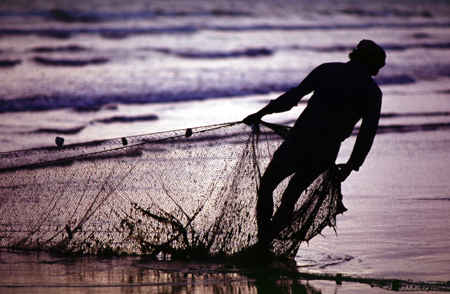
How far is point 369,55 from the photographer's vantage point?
7008mm

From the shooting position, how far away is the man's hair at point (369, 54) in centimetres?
699

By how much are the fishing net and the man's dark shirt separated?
1.60ft

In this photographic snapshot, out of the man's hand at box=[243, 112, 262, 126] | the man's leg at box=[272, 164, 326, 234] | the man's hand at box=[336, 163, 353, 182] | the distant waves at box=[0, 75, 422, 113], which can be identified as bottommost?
the man's leg at box=[272, 164, 326, 234]

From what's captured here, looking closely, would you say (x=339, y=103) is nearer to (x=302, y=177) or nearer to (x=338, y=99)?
(x=338, y=99)

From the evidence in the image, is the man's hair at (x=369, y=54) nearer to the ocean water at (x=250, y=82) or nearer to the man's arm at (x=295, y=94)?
the man's arm at (x=295, y=94)

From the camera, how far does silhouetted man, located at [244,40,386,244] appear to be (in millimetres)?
7016

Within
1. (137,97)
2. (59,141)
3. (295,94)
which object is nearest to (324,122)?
(295,94)

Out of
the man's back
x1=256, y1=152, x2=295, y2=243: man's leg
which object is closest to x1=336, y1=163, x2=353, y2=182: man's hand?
the man's back

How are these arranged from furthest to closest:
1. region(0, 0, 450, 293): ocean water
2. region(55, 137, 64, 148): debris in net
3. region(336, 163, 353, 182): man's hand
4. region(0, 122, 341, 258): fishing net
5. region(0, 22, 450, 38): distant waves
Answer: region(0, 22, 450, 38): distant waves, region(0, 0, 450, 293): ocean water, region(55, 137, 64, 148): debris in net, region(0, 122, 341, 258): fishing net, region(336, 163, 353, 182): man's hand

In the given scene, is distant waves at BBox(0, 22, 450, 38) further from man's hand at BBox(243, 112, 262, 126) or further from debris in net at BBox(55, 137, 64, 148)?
man's hand at BBox(243, 112, 262, 126)

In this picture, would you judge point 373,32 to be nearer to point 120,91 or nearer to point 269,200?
point 120,91

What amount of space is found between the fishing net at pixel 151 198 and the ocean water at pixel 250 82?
0.47 meters

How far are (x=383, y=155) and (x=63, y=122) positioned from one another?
5743 millimetres

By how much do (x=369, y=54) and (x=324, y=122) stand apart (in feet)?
2.07
